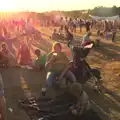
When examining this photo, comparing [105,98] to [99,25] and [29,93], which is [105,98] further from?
[99,25]

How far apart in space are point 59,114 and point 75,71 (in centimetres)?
183

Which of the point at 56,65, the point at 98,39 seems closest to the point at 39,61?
the point at 56,65

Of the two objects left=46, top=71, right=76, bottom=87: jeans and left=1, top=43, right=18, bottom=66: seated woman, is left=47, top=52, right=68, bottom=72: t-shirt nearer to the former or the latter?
left=46, top=71, right=76, bottom=87: jeans

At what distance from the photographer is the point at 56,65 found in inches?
351

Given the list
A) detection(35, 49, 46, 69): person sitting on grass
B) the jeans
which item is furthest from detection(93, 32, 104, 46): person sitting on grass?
the jeans

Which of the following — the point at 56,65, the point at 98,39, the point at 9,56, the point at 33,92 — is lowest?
the point at 98,39

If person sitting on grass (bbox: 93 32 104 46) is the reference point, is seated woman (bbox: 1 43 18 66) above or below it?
above

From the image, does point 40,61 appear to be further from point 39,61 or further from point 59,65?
point 59,65

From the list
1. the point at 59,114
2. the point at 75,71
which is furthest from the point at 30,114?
the point at 75,71

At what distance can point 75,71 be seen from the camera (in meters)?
9.12

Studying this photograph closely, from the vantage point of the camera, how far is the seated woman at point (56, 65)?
29.1ft

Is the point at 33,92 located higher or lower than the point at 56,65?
lower

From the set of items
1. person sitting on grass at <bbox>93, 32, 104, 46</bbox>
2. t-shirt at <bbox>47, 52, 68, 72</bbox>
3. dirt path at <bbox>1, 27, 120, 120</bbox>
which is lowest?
person sitting on grass at <bbox>93, 32, 104, 46</bbox>

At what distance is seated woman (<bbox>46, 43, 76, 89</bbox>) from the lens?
8859 millimetres
